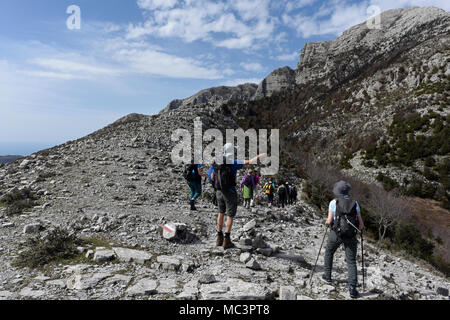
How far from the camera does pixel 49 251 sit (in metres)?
4.76

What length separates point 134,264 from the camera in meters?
4.57

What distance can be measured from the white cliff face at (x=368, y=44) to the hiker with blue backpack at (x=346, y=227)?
274 feet

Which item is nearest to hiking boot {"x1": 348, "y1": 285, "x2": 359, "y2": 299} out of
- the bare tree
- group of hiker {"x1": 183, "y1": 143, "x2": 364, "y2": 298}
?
group of hiker {"x1": 183, "y1": 143, "x2": 364, "y2": 298}

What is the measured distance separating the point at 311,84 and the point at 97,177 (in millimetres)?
108854

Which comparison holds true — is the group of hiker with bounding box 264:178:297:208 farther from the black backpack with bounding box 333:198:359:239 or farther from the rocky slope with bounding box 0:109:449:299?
the black backpack with bounding box 333:198:359:239

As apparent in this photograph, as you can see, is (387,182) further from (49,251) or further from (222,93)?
(222,93)

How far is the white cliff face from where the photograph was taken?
72438 millimetres

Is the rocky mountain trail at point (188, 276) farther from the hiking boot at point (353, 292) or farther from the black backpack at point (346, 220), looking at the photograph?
the black backpack at point (346, 220)

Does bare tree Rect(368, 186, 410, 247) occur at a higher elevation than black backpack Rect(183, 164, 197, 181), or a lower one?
lower

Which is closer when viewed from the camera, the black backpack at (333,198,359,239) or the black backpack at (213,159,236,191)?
the black backpack at (333,198,359,239)

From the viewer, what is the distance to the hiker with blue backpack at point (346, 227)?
400cm

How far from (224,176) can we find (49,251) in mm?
3763

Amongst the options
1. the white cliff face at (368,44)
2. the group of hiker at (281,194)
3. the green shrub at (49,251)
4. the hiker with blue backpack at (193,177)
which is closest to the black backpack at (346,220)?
the green shrub at (49,251)

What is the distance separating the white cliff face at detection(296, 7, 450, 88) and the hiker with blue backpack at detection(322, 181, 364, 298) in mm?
83460
